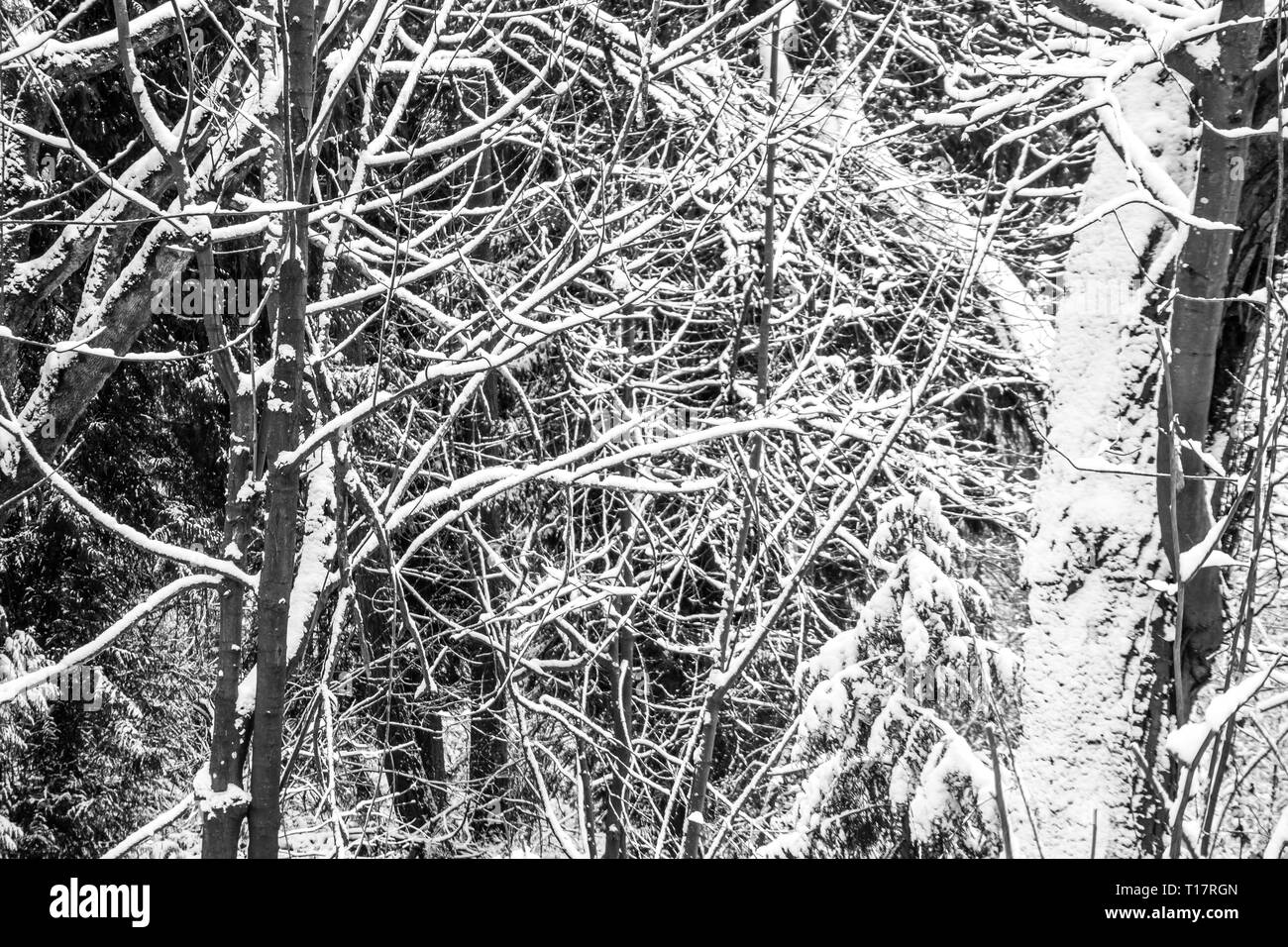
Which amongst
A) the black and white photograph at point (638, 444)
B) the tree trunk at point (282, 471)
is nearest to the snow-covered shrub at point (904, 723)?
the black and white photograph at point (638, 444)

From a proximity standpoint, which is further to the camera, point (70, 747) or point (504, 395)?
point (504, 395)

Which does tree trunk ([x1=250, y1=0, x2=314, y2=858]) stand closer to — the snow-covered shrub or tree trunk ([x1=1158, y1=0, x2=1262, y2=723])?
the snow-covered shrub

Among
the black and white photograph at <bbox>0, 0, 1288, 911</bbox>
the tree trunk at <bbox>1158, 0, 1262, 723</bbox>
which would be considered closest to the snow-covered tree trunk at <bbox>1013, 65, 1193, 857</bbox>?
the black and white photograph at <bbox>0, 0, 1288, 911</bbox>

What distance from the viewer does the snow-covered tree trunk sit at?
3330 millimetres

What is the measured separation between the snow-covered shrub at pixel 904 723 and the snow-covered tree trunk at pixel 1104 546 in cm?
26

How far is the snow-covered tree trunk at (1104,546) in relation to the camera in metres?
3.33

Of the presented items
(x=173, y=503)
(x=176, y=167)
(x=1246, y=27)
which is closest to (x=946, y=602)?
(x=1246, y=27)

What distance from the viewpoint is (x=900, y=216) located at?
21.5 feet

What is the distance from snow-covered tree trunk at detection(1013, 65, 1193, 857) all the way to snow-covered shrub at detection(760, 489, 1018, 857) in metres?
0.26

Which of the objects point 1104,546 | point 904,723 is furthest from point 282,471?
point 1104,546

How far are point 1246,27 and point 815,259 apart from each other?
3.01m

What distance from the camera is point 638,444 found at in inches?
223

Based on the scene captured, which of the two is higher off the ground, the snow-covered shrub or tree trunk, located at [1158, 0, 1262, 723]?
tree trunk, located at [1158, 0, 1262, 723]

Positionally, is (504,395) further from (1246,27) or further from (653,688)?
(1246,27)
